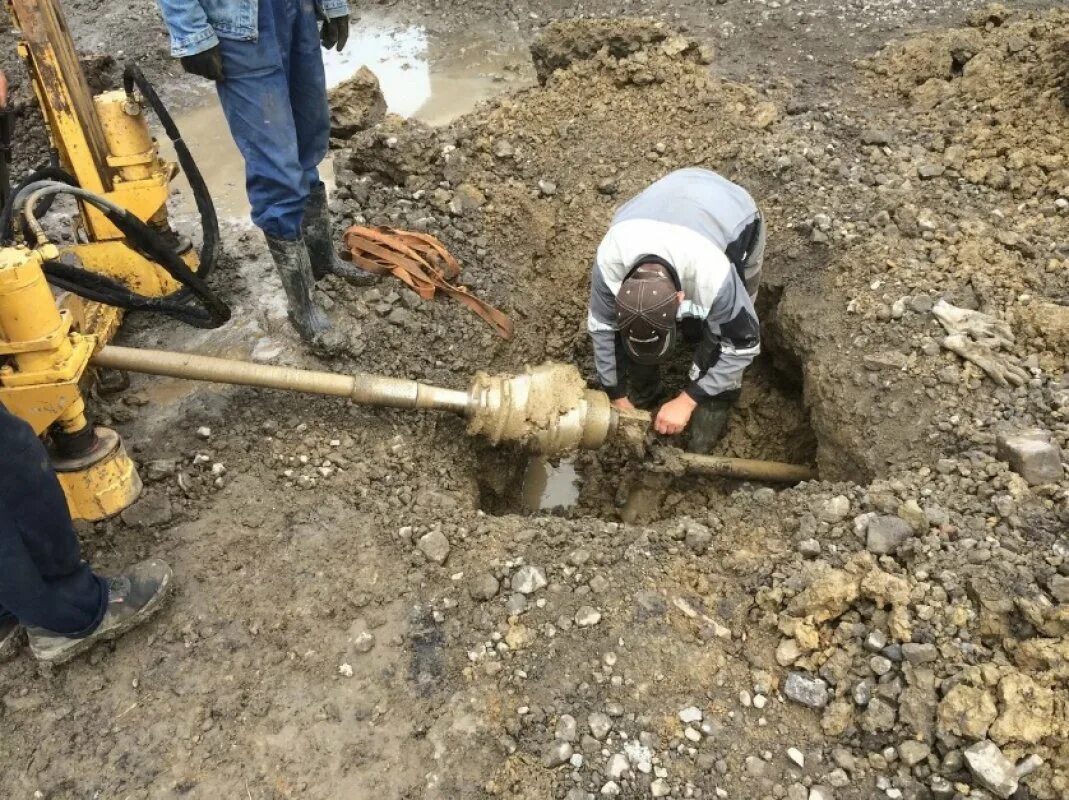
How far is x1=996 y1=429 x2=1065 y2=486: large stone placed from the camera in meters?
2.79

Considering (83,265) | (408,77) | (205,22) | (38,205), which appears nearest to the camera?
(38,205)

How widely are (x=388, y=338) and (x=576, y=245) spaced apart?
1.36 metres

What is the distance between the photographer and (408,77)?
23.0ft

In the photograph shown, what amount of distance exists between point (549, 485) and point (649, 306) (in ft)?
5.95

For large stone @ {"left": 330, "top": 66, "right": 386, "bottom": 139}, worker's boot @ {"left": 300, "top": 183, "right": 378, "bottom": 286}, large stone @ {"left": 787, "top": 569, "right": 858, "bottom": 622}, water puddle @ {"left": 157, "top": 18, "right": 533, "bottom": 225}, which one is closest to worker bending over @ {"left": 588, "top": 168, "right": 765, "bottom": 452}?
large stone @ {"left": 787, "top": 569, "right": 858, "bottom": 622}

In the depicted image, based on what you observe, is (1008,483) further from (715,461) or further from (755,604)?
(715,461)

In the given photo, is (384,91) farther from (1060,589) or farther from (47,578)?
(1060,589)

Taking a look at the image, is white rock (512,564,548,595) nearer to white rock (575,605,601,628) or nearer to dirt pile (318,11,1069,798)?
dirt pile (318,11,1069,798)

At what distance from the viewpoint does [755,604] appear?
8.72 ft

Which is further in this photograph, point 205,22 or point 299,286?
point 299,286

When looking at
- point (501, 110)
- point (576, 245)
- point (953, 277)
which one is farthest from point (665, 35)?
point (953, 277)

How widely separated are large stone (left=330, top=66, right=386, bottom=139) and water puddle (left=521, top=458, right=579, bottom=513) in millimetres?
2904

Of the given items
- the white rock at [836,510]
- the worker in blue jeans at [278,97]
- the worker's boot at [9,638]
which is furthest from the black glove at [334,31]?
the white rock at [836,510]

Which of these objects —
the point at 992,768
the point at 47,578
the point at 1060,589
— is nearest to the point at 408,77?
the point at 47,578
